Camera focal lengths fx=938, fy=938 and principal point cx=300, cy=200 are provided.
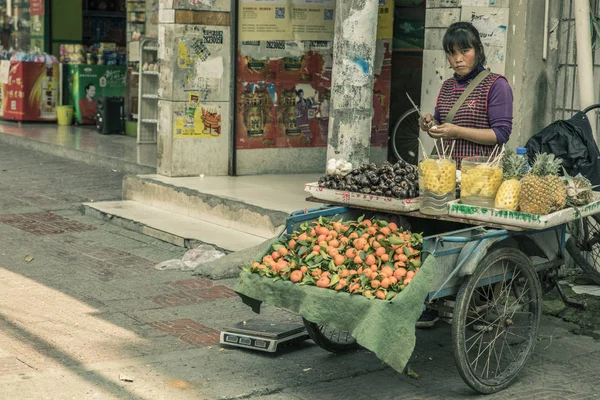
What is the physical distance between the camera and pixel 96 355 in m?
5.84

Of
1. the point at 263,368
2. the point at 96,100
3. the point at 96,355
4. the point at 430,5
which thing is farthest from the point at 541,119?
the point at 96,100

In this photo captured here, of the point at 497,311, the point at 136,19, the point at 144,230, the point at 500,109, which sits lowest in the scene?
the point at 144,230

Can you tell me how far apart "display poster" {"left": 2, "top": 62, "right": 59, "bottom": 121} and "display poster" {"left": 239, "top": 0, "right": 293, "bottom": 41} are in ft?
24.8

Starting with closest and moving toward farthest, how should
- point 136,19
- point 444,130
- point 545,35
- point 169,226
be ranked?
1. point 444,130
2. point 545,35
3. point 169,226
4. point 136,19

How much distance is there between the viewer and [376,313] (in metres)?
4.76

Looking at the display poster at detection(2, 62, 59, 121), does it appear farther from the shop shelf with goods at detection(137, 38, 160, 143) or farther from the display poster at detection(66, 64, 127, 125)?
the shop shelf with goods at detection(137, 38, 160, 143)

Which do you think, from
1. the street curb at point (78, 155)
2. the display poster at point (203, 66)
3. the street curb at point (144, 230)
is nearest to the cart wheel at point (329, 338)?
the street curb at point (144, 230)

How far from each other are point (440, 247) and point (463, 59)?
1.53 metres

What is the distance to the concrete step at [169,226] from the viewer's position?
8844mm

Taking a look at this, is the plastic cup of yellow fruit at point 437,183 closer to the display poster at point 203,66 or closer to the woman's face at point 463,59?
the woman's face at point 463,59

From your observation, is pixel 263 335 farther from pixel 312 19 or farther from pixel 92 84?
pixel 92 84

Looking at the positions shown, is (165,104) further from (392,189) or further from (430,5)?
(392,189)

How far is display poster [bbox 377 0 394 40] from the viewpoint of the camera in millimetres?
11797

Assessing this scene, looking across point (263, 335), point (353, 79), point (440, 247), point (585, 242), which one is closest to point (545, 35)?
point (353, 79)
